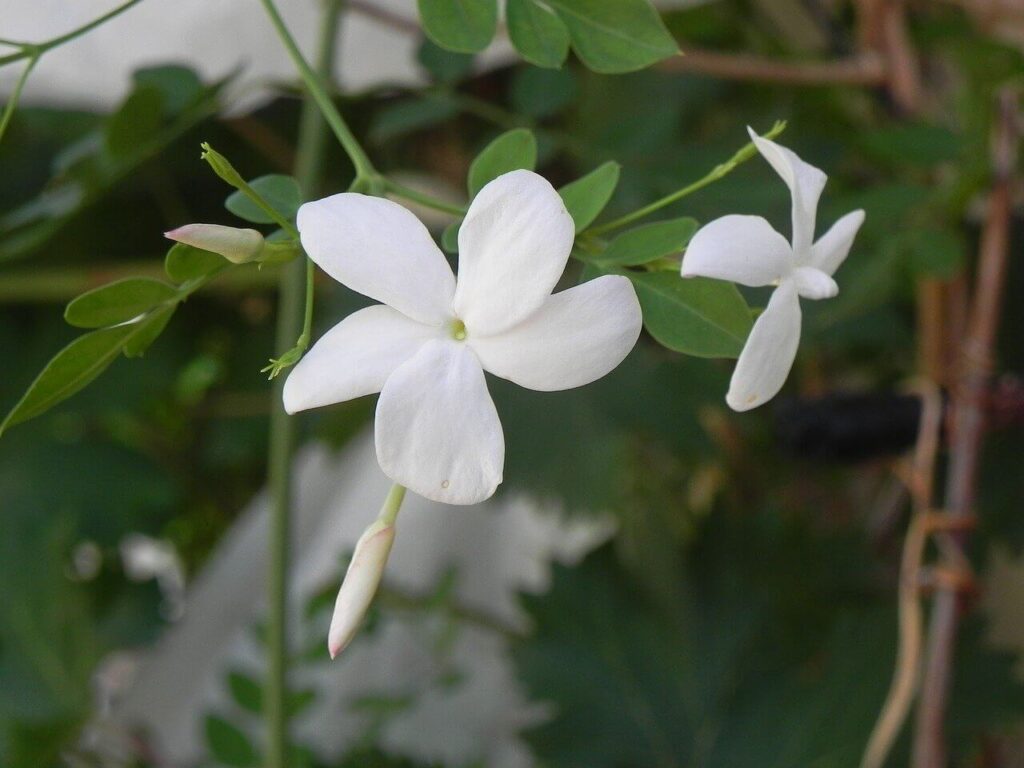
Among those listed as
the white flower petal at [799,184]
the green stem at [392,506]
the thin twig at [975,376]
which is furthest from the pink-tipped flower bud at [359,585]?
the thin twig at [975,376]

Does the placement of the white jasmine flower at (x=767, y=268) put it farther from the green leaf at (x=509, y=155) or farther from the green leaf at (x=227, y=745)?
the green leaf at (x=227, y=745)

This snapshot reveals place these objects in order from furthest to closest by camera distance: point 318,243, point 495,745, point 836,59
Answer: point 495,745, point 836,59, point 318,243

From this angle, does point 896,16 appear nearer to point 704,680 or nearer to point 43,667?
point 704,680

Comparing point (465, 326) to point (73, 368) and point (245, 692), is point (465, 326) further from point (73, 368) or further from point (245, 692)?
point (245, 692)

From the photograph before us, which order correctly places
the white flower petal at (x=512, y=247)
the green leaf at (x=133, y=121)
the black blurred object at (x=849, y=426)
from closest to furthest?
the white flower petal at (x=512, y=247) < the green leaf at (x=133, y=121) < the black blurred object at (x=849, y=426)

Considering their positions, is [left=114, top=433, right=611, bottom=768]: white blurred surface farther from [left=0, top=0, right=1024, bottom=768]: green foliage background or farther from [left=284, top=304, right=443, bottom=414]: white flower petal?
[left=284, top=304, right=443, bottom=414]: white flower petal

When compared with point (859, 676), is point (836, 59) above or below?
above

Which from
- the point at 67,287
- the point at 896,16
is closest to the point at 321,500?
the point at 67,287
